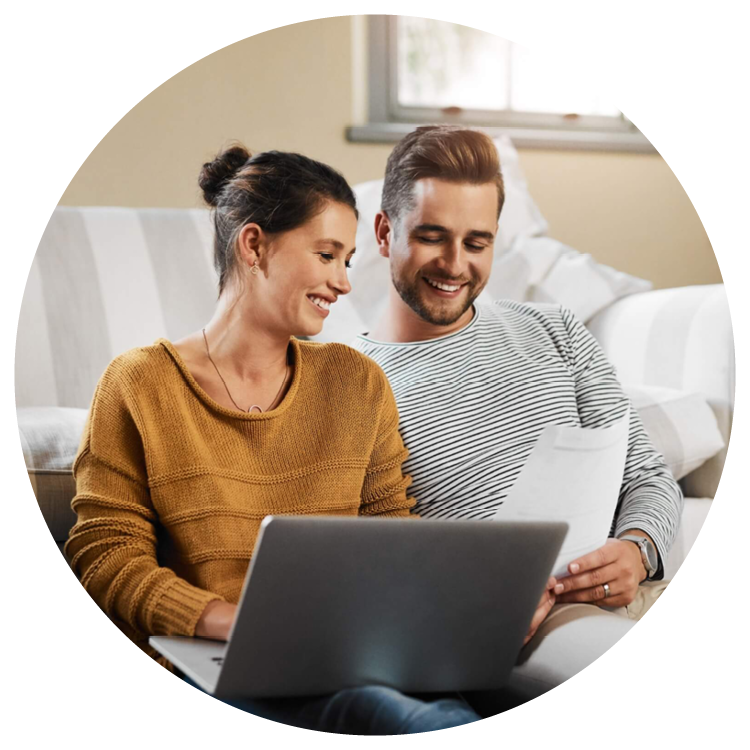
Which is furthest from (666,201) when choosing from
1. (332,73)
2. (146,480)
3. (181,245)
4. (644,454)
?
(146,480)

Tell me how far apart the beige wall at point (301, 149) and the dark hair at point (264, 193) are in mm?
37

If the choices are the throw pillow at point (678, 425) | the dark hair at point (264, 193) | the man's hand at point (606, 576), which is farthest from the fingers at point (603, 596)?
the dark hair at point (264, 193)

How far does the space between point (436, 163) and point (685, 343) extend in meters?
0.39

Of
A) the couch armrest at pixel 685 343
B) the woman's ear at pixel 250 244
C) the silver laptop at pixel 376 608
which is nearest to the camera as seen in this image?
the silver laptop at pixel 376 608

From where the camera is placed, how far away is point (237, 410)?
2.93 ft

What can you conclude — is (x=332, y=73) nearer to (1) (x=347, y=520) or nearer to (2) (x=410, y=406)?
(2) (x=410, y=406)

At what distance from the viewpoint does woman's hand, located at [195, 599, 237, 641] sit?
843 millimetres

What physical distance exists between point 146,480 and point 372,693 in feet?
0.92

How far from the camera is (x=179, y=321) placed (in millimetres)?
952

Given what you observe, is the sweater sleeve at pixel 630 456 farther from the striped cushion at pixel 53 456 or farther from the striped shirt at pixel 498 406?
the striped cushion at pixel 53 456

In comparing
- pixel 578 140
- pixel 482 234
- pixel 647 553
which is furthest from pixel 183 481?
pixel 578 140

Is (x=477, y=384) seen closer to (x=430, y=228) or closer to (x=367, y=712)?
(x=430, y=228)

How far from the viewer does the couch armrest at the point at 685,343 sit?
1.10 metres

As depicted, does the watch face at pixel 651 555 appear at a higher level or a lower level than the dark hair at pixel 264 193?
lower
